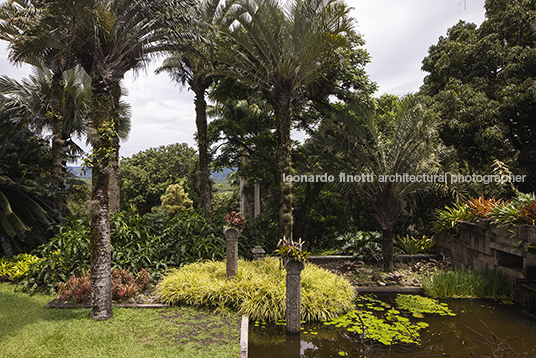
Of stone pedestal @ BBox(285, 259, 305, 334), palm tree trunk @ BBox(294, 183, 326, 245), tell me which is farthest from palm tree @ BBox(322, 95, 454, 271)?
stone pedestal @ BBox(285, 259, 305, 334)

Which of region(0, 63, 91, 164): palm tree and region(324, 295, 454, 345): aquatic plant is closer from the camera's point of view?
region(324, 295, 454, 345): aquatic plant

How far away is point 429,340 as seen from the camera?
4840 millimetres

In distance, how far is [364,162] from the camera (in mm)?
8812

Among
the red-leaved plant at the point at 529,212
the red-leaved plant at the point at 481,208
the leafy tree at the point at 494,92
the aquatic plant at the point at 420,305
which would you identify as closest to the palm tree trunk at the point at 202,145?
the aquatic plant at the point at 420,305

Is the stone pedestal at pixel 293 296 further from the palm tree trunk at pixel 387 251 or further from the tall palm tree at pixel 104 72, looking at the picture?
the palm tree trunk at pixel 387 251

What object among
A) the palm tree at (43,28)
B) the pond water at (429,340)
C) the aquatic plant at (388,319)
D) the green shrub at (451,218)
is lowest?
the pond water at (429,340)

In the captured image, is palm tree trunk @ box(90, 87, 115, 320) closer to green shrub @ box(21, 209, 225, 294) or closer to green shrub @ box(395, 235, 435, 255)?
green shrub @ box(21, 209, 225, 294)

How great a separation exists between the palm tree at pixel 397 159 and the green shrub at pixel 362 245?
97 cm

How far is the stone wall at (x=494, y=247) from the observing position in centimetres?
659

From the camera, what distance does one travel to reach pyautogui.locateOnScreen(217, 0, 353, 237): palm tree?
7.51 metres

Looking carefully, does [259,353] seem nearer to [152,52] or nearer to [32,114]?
[152,52]

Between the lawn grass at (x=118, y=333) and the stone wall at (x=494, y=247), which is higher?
the stone wall at (x=494, y=247)

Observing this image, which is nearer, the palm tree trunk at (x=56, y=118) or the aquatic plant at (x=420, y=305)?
the aquatic plant at (x=420, y=305)

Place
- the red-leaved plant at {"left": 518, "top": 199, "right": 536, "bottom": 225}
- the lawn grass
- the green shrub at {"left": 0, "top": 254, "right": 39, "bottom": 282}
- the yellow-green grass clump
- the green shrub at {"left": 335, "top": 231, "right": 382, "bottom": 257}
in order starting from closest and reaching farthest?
1. the lawn grass
2. the yellow-green grass clump
3. the red-leaved plant at {"left": 518, "top": 199, "right": 536, "bottom": 225}
4. the green shrub at {"left": 0, "top": 254, "right": 39, "bottom": 282}
5. the green shrub at {"left": 335, "top": 231, "right": 382, "bottom": 257}
